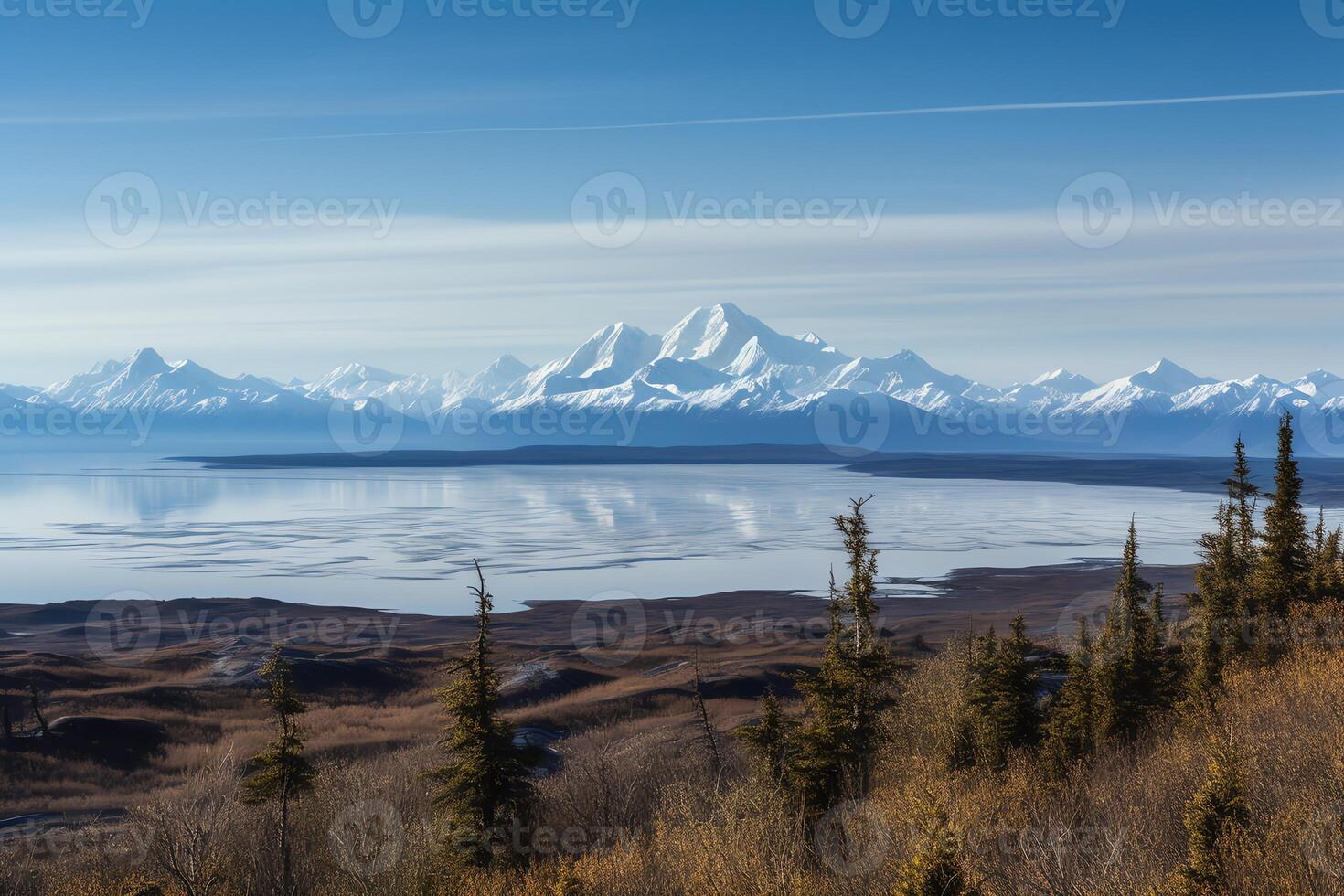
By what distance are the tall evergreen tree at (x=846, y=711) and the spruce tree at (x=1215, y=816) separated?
13739mm

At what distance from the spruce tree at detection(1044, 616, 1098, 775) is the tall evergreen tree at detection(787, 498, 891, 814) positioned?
6.24 m

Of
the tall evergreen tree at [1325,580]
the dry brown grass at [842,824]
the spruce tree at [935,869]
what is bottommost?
the dry brown grass at [842,824]

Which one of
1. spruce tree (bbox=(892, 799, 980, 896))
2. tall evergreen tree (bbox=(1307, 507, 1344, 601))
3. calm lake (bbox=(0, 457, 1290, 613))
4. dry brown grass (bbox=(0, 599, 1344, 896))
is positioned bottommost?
calm lake (bbox=(0, 457, 1290, 613))

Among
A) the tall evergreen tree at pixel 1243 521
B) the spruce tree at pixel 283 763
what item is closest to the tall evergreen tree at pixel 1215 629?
the tall evergreen tree at pixel 1243 521

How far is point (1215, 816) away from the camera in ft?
54.5

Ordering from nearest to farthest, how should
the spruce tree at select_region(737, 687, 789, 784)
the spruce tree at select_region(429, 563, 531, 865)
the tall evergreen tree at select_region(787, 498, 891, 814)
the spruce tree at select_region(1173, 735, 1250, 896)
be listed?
the spruce tree at select_region(1173, 735, 1250, 896) < the spruce tree at select_region(429, 563, 531, 865) < the tall evergreen tree at select_region(787, 498, 891, 814) < the spruce tree at select_region(737, 687, 789, 784)

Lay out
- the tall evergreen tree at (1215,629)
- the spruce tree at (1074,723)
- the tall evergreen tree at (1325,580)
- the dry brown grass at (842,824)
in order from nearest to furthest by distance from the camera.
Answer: the dry brown grass at (842,824)
the spruce tree at (1074,723)
the tall evergreen tree at (1215,629)
the tall evergreen tree at (1325,580)

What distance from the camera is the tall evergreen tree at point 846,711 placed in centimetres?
3055

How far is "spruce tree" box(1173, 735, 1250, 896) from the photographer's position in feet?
52.9

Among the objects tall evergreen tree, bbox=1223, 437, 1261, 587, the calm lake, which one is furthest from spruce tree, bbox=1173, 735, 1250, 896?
the calm lake

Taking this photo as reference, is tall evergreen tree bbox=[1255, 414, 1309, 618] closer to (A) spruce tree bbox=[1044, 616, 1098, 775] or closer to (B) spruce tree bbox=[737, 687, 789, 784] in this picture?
(A) spruce tree bbox=[1044, 616, 1098, 775]

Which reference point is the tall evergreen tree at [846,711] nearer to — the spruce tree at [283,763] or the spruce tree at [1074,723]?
the spruce tree at [1074,723]

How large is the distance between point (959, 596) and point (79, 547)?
119 metres

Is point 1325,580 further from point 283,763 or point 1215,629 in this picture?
point 283,763
